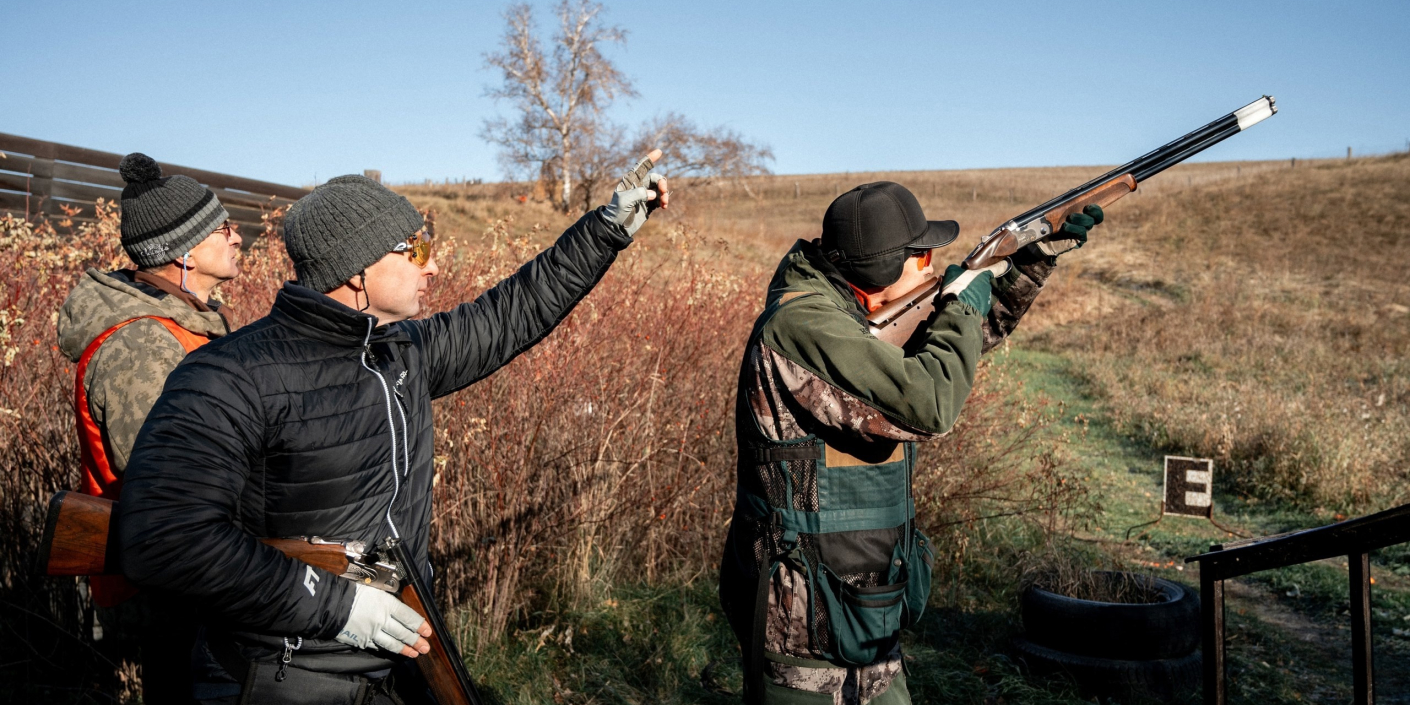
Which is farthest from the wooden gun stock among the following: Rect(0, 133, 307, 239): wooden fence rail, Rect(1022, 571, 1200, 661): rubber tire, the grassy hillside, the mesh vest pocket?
Rect(0, 133, 307, 239): wooden fence rail

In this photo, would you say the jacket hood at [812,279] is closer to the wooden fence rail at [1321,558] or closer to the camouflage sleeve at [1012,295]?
the camouflage sleeve at [1012,295]

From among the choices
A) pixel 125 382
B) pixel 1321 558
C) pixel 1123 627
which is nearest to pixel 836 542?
pixel 1321 558

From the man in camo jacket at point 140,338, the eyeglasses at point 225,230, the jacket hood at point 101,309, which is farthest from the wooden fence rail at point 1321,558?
the eyeglasses at point 225,230

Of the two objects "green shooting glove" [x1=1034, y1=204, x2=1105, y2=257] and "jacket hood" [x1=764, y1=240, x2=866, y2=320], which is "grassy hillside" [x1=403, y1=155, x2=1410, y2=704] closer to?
"green shooting glove" [x1=1034, y1=204, x2=1105, y2=257]

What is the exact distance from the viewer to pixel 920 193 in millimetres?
61094

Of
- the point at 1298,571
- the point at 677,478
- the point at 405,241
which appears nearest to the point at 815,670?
the point at 405,241

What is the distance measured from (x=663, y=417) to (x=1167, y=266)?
26.1m

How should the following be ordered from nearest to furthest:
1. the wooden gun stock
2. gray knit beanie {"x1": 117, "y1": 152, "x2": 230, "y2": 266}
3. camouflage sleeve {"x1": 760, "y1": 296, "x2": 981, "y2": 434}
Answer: camouflage sleeve {"x1": 760, "y1": 296, "x2": 981, "y2": 434} < the wooden gun stock < gray knit beanie {"x1": 117, "y1": 152, "x2": 230, "y2": 266}

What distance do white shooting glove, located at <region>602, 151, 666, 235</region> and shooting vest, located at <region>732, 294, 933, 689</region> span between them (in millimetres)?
518

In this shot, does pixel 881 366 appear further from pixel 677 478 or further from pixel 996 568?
pixel 996 568

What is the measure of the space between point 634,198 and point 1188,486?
5.63 m

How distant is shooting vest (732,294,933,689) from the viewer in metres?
2.44

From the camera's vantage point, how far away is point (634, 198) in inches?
105

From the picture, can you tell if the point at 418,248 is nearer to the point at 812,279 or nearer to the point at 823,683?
the point at 812,279
